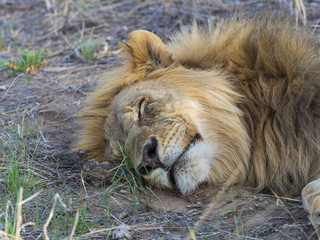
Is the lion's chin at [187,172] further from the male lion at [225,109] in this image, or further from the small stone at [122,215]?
the small stone at [122,215]

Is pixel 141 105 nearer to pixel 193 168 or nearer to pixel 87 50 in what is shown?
pixel 193 168

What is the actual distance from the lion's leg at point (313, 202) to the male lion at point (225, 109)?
0.32 m

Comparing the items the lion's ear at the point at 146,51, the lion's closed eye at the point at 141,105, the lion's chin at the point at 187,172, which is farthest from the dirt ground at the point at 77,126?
the lion's ear at the point at 146,51

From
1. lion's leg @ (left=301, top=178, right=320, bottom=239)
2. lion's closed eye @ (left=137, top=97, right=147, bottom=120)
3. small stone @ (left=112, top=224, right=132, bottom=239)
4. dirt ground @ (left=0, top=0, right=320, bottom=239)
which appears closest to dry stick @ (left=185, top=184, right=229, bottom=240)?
dirt ground @ (left=0, top=0, right=320, bottom=239)

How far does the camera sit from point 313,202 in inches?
106

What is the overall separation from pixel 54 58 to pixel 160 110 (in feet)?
11.1

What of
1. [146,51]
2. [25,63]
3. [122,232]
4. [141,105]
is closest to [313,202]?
[122,232]

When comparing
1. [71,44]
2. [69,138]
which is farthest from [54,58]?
[69,138]

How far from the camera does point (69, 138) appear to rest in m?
4.38

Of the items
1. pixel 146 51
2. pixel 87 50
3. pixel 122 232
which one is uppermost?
pixel 146 51

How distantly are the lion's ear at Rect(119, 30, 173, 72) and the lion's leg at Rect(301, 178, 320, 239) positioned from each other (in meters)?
1.42

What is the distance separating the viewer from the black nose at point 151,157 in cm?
307

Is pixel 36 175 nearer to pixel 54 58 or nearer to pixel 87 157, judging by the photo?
pixel 87 157

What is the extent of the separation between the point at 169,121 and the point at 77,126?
1493mm
